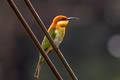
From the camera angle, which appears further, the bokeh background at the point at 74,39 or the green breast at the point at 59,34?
the bokeh background at the point at 74,39

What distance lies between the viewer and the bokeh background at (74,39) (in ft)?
24.3

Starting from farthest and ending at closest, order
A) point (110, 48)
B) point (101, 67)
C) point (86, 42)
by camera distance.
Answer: point (110, 48) → point (86, 42) → point (101, 67)

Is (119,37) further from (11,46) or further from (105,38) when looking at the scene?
(11,46)

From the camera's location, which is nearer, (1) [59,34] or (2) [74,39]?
(1) [59,34]

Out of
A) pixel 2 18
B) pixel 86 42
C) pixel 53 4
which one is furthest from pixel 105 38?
pixel 2 18

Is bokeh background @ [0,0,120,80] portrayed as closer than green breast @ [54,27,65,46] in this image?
No

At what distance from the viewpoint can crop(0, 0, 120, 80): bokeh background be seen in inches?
292

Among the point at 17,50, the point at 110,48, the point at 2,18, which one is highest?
the point at 2,18

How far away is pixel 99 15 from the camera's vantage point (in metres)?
8.77

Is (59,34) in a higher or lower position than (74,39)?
higher

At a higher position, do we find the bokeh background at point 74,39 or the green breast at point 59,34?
the green breast at point 59,34

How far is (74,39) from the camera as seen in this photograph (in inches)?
305

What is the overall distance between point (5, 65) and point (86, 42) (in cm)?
113

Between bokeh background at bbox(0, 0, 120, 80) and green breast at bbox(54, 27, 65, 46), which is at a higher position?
green breast at bbox(54, 27, 65, 46)
